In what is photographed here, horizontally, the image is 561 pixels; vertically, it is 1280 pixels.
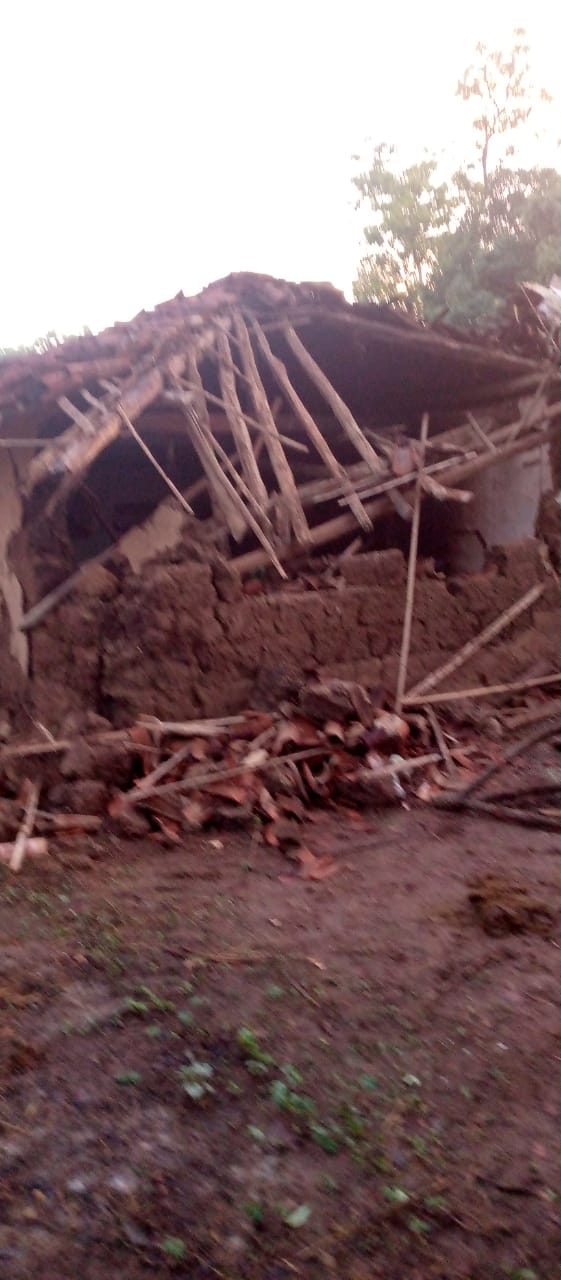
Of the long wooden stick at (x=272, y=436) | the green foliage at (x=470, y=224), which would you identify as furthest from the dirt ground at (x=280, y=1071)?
the green foliage at (x=470, y=224)

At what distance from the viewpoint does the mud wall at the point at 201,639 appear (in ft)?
19.2

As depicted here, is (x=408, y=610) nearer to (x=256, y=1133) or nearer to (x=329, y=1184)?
(x=256, y=1133)

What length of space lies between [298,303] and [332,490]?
4.19ft

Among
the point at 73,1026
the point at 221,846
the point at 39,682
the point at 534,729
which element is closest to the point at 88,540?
the point at 39,682

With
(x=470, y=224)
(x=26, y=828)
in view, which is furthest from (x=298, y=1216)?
(x=470, y=224)

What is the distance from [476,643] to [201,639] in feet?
7.97

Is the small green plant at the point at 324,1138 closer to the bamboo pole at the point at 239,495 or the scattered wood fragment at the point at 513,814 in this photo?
the scattered wood fragment at the point at 513,814

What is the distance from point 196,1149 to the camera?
2.63m

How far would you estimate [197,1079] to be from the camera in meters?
2.96

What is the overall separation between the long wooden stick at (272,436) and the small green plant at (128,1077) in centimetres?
408

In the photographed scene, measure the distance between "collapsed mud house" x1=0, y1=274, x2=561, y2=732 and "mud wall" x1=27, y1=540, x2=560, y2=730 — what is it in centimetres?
1

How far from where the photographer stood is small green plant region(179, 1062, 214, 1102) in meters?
2.88

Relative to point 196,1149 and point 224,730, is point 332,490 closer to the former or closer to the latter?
point 224,730

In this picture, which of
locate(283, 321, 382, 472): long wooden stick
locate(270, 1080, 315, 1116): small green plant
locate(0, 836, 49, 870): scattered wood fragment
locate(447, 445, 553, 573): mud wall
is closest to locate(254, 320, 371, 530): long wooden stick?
locate(283, 321, 382, 472): long wooden stick
